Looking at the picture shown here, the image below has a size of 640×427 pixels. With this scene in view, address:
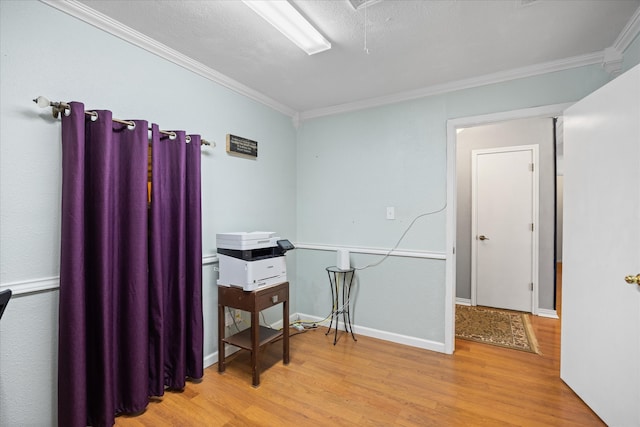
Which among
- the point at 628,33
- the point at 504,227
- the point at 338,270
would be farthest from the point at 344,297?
the point at 628,33

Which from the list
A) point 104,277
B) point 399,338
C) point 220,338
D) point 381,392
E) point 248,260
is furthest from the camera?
point 399,338

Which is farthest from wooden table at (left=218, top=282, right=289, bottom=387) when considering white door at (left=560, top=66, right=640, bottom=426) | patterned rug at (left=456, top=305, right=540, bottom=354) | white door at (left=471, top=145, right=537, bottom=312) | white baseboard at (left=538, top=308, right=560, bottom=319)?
white baseboard at (left=538, top=308, right=560, bottom=319)

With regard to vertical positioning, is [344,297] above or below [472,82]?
below

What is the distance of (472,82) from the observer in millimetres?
2582

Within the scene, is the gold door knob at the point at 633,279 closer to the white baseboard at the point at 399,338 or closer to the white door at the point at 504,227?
the white baseboard at the point at 399,338

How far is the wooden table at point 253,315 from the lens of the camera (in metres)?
2.17

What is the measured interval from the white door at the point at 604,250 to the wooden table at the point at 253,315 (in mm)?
2096

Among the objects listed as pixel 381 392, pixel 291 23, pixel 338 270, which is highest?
pixel 291 23

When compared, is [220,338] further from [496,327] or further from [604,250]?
[496,327]

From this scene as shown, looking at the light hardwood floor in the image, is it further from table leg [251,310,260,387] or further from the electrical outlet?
the electrical outlet

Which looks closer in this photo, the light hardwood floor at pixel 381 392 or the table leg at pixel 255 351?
the light hardwood floor at pixel 381 392

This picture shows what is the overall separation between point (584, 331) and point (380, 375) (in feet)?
4.61

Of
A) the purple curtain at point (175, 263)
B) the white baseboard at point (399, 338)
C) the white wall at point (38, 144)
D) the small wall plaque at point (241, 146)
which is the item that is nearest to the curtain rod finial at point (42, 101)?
the white wall at point (38, 144)

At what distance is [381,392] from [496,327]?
189 cm
